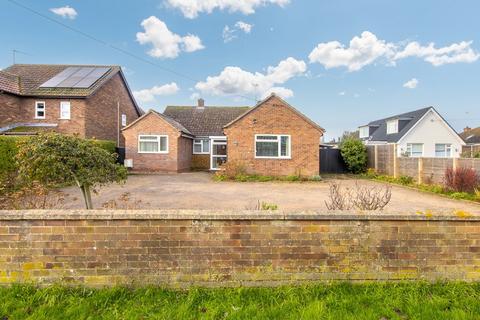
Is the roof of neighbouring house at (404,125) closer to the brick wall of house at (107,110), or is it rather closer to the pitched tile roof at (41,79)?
the brick wall of house at (107,110)

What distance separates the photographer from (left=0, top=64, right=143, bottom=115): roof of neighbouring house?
17906 millimetres

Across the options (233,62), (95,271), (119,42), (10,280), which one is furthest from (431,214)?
(119,42)

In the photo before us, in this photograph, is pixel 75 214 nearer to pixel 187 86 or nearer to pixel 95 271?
pixel 95 271

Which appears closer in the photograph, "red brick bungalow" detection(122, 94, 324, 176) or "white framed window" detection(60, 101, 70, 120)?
"red brick bungalow" detection(122, 94, 324, 176)

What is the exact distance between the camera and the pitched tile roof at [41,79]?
18016 millimetres

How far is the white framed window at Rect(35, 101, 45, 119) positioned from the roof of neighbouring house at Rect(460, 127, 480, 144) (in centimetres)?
5407

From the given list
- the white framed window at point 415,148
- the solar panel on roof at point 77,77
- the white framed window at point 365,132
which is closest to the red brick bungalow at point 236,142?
the solar panel on roof at point 77,77

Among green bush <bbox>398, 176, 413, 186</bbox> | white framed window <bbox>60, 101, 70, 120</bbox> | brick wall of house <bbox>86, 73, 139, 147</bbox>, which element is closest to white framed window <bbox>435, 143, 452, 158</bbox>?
green bush <bbox>398, 176, 413, 186</bbox>

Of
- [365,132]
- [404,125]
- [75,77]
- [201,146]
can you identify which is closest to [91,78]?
[75,77]

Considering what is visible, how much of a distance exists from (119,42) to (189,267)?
1998 centimetres

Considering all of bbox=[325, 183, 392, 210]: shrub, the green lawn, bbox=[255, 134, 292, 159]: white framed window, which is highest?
bbox=[255, 134, 292, 159]: white framed window

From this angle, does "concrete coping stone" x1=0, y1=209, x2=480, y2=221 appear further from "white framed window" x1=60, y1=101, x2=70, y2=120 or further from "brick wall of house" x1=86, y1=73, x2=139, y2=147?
"white framed window" x1=60, y1=101, x2=70, y2=120

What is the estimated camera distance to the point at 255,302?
107 inches

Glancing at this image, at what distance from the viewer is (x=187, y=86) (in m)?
25.8
